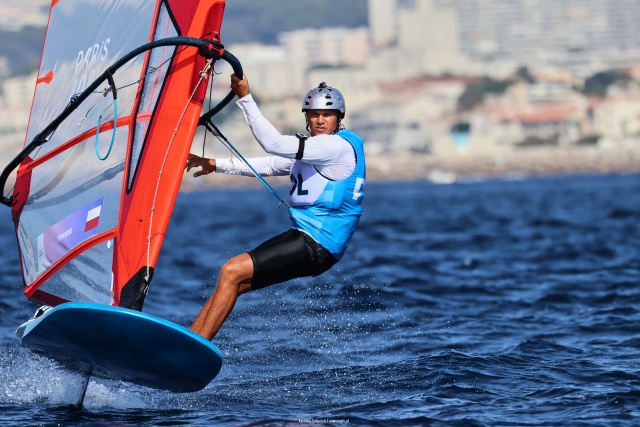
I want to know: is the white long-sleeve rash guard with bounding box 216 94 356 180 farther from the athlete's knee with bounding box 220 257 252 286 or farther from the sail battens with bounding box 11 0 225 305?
the athlete's knee with bounding box 220 257 252 286

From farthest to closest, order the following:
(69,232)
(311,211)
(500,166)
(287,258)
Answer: (500,166) < (69,232) < (311,211) < (287,258)

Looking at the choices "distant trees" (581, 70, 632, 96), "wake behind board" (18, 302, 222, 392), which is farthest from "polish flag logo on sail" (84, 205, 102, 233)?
"distant trees" (581, 70, 632, 96)

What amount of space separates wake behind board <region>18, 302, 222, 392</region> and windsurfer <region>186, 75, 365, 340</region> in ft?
0.91

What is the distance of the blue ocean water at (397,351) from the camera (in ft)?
22.8

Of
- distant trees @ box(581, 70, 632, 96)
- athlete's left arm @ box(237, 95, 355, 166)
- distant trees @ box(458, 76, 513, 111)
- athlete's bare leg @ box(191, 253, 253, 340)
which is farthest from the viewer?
distant trees @ box(581, 70, 632, 96)

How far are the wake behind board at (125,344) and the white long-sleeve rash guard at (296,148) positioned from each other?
43.7 inches

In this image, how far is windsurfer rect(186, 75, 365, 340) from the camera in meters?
6.82

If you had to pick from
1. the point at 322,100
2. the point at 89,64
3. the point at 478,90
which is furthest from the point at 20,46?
the point at 322,100

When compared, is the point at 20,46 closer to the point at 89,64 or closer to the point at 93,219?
the point at 89,64

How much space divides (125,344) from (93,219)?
3.09 feet

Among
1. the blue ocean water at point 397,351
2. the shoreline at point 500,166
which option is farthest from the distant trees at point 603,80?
the blue ocean water at point 397,351

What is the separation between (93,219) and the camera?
7086 mm

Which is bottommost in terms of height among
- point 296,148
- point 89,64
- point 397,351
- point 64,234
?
point 397,351

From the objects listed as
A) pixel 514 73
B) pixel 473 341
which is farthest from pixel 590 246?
pixel 514 73
